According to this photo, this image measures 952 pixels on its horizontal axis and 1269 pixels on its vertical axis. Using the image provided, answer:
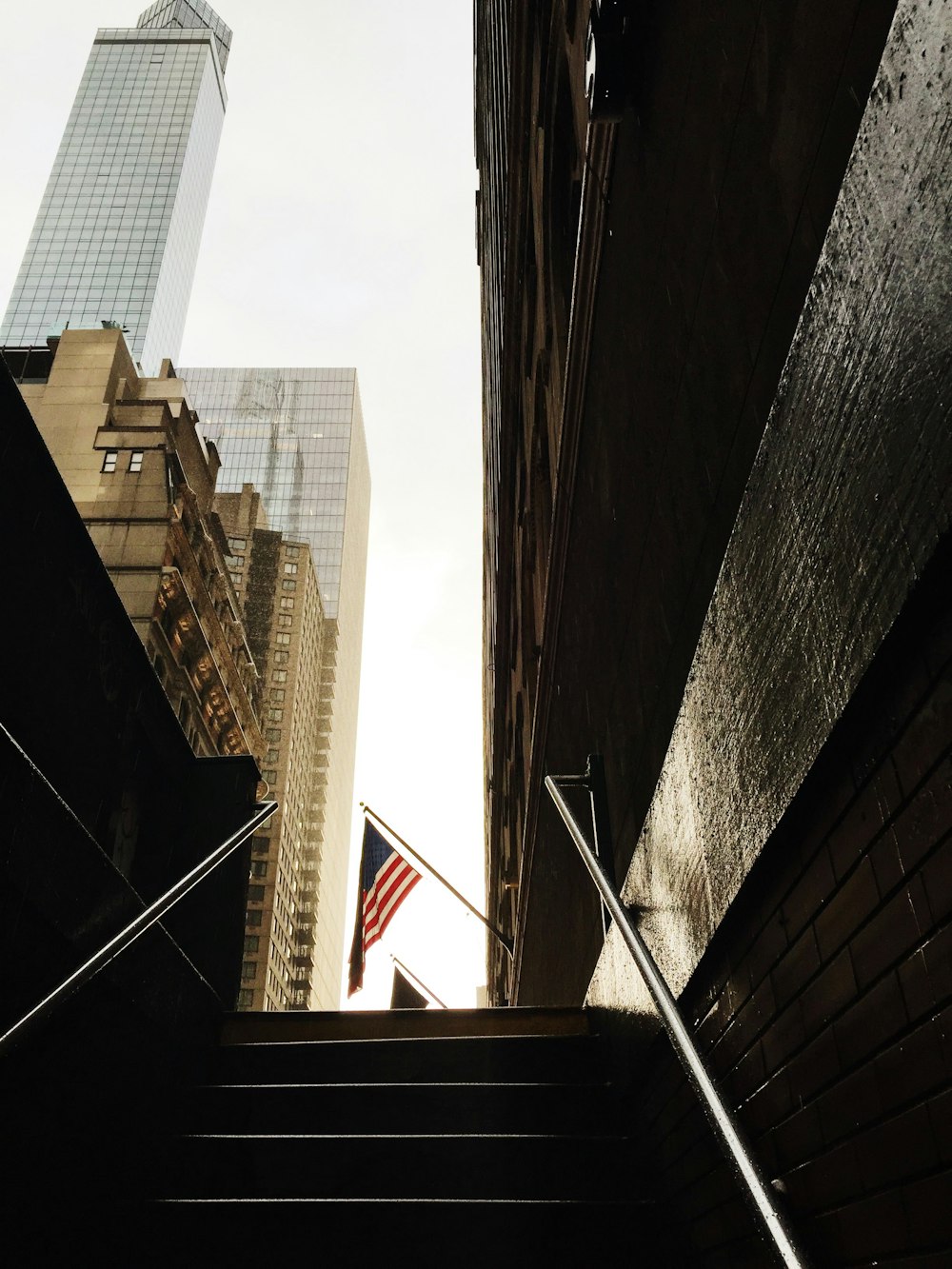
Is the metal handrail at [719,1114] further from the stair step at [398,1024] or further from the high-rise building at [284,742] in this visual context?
the high-rise building at [284,742]

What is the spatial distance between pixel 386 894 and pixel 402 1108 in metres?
7.89

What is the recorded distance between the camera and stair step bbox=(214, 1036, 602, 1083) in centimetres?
478

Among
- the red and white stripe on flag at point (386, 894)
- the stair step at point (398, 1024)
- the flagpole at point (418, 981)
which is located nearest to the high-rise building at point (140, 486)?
the flagpole at point (418, 981)

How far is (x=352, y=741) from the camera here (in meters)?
141

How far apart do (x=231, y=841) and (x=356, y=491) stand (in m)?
154

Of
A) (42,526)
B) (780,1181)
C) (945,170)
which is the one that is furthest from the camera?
(42,526)

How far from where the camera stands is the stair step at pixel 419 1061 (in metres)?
4.78

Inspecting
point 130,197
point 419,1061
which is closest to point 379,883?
point 419,1061

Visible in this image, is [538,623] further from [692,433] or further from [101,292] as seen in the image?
[101,292]

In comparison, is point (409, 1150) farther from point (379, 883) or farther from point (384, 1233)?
point (379, 883)

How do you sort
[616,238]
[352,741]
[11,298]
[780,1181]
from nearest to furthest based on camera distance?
[780,1181]
[616,238]
[352,741]
[11,298]

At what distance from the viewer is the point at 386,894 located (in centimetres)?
1221

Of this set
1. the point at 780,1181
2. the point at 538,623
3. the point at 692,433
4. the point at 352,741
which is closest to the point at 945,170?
the point at 692,433

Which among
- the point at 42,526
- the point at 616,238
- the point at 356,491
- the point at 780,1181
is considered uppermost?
the point at 356,491
